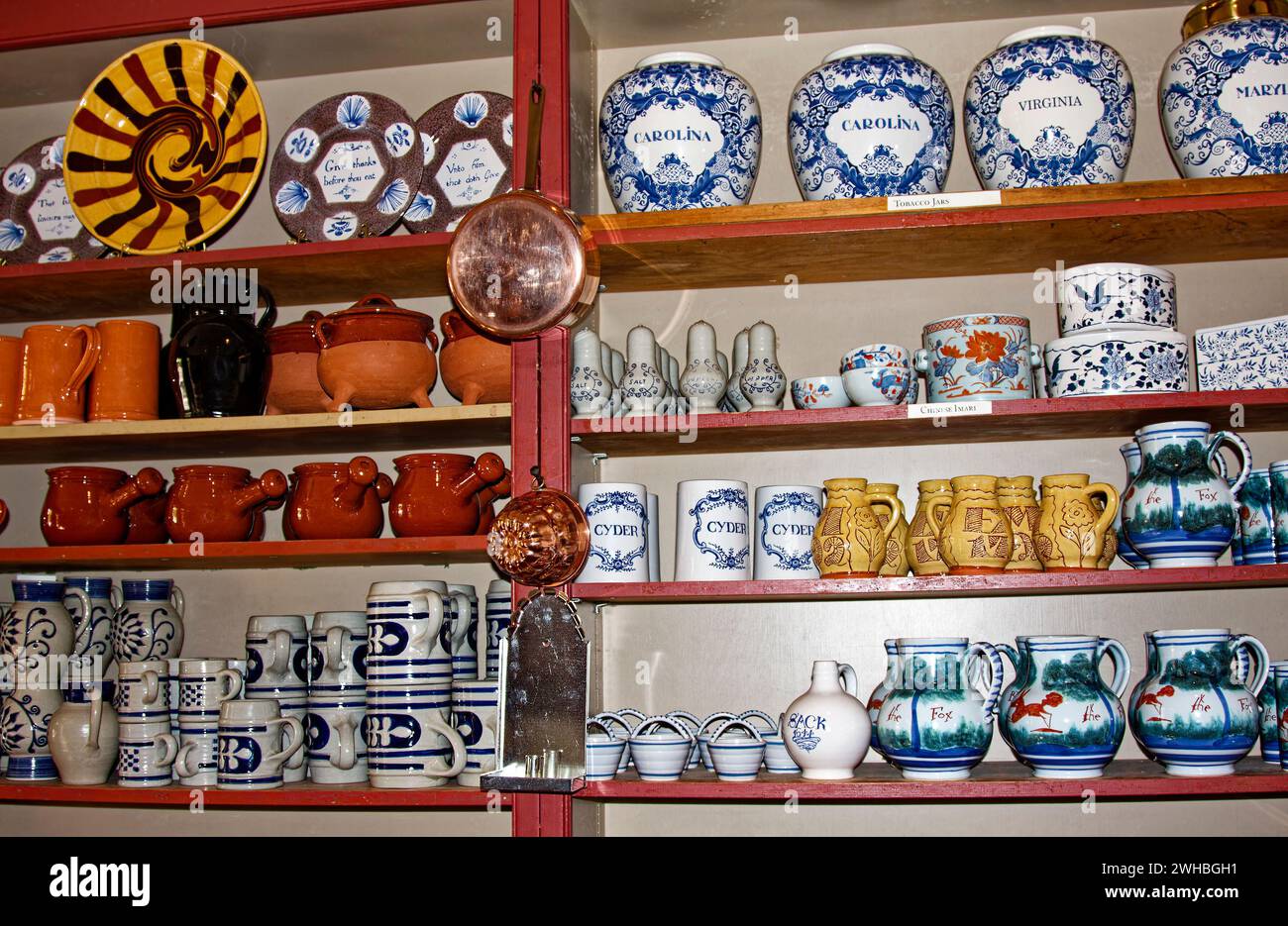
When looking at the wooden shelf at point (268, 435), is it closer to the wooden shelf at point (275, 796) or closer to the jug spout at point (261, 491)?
the jug spout at point (261, 491)

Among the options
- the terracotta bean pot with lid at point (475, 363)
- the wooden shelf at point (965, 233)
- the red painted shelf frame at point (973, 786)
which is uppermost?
the wooden shelf at point (965, 233)

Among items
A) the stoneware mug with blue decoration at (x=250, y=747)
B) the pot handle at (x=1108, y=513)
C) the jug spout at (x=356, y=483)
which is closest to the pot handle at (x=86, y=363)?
the jug spout at (x=356, y=483)

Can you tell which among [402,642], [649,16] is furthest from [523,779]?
[649,16]

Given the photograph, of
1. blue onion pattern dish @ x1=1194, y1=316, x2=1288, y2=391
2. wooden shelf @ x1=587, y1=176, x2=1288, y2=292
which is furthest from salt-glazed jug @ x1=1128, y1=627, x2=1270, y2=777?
wooden shelf @ x1=587, y1=176, x2=1288, y2=292

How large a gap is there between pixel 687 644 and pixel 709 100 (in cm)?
88

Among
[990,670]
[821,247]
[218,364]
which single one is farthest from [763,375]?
[218,364]

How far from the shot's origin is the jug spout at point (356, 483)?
1705 millimetres

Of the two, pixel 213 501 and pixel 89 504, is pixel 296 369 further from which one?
pixel 89 504

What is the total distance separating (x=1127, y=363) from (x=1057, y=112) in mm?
388

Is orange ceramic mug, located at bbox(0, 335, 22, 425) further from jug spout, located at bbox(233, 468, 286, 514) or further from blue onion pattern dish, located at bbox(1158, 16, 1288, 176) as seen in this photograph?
blue onion pattern dish, located at bbox(1158, 16, 1288, 176)

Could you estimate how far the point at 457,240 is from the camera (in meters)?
1.61

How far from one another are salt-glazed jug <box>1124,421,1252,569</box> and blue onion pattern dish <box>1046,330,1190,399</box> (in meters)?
0.06

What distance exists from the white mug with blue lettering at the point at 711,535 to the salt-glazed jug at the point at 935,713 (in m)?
0.27

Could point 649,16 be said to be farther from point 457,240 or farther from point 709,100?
→ point 457,240
